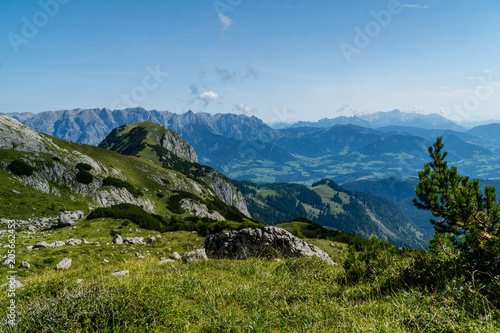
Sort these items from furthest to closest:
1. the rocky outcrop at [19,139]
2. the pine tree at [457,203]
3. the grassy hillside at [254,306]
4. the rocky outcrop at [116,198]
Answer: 1. the rocky outcrop at [116,198]
2. the rocky outcrop at [19,139]
3. the pine tree at [457,203]
4. the grassy hillside at [254,306]

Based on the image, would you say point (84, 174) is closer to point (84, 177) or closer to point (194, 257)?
point (84, 177)

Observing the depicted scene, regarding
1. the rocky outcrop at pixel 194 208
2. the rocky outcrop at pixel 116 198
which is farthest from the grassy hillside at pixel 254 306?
the rocky outcrop at pixel 194 208

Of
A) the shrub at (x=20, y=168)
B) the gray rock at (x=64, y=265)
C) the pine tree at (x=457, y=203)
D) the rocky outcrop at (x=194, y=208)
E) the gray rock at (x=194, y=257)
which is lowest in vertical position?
the rocky outcrop at (x=194, y=208)

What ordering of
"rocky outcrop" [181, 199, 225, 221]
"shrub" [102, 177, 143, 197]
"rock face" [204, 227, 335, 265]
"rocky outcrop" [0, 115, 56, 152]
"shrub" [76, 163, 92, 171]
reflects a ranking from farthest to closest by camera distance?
"rocky outcrop" [181, 199, 225, 221]
"shrub" [102, 177, 143, 197]
"shrub" [76, 163, 92, 171]
"rocky outcrop" [0, 115, 56, 152]
"rock face" [204, 227, 335, 265]

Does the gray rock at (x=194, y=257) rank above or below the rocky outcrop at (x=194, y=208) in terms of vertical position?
above

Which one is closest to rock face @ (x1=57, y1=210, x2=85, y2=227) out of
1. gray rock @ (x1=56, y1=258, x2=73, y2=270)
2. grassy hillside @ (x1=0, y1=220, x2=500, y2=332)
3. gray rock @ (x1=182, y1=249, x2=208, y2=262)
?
gray rock @ (x1=56, y1=258, x2=73, y2=270)

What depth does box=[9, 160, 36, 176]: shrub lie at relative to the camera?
49250 millimetres

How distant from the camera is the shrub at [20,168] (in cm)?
4925

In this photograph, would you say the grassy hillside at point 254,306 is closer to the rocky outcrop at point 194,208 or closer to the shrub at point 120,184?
the shrub at point 120,184

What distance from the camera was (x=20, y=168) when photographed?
5006 centimetres

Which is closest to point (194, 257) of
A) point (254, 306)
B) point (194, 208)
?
point (254, 306)

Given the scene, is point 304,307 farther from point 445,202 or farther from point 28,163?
point 28,163

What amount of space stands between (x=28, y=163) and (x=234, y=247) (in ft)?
206

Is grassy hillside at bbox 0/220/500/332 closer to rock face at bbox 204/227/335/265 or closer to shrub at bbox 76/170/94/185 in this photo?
rock face at bbox 204/227/335/265
